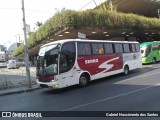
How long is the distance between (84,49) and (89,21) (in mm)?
10088

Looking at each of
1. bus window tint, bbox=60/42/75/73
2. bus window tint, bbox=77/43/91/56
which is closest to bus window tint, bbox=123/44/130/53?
bus window tint, bbox=77/43/91/56

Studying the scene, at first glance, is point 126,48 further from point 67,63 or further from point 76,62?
point 67,63

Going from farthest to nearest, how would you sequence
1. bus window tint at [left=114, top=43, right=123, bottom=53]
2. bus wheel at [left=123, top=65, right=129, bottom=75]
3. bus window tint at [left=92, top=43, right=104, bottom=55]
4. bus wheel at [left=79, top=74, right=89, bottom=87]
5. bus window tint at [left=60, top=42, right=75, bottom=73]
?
bus wheel at [left=123, top=65, right=129, bottom=75]
bus window tint at [left=114, top=43, right=123, bottom=53]
bus window tint at [left=92, top=43, right=104, bottom=55]
bus wheel at [left=79, top=74, right=89, bottom=87]
bus window tint at [left=60, top=42, right=75, bottom=73]

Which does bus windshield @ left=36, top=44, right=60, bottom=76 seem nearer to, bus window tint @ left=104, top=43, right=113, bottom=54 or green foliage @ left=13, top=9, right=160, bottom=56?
bus window tint @ left=104, top=43, right=113, bottom=54

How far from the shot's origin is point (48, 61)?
45.3 ft

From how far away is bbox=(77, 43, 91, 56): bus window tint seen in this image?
1495 cm

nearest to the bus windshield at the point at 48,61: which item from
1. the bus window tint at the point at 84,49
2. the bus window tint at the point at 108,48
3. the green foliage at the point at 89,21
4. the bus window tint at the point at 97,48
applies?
the bus window tint at the point at 84,49

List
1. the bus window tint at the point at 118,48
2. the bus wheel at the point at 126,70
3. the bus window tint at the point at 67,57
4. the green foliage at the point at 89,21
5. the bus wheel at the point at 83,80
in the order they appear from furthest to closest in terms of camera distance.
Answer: the green foliage at the point at 89,21, the bus wheel at the point at 126,70, the bus window tint at the point at 118,48, the bus wheel at the point at 83,80, the bus window tint at the point at 67,57

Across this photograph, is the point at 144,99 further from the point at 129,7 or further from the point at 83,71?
the point at 129,7

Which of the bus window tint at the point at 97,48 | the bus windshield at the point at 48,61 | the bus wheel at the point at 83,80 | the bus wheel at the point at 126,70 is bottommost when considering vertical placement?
the bus wheel at the point at 83,80

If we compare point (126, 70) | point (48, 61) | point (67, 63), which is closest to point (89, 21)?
point (126, 70)

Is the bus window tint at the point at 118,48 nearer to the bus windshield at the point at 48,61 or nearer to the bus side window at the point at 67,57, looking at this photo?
the bus side window at the point at 67,57

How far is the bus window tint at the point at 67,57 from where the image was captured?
1357cm

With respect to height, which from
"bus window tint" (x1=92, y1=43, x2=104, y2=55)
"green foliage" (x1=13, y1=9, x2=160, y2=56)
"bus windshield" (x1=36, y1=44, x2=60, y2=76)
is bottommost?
"bus windshield" (x1=36, y1=44, x2=60, y2=76)
